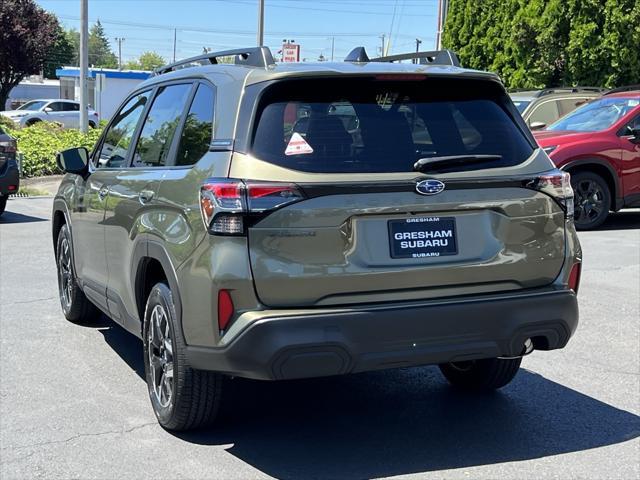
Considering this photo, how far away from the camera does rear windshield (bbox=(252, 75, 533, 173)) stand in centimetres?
402

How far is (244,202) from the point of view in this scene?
12.5 feet

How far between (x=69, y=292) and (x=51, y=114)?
32.0 metres

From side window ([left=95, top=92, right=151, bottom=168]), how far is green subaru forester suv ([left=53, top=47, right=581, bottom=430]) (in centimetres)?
92

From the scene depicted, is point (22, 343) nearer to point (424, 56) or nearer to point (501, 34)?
point (424, 56)

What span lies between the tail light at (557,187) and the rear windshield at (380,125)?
0.51ft

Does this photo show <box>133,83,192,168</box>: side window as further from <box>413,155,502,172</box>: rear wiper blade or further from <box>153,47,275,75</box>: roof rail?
<box>413,155,502,172</box>: rear wiper blade

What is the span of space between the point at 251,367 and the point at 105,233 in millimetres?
2038

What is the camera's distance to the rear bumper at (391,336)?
12.4 ft

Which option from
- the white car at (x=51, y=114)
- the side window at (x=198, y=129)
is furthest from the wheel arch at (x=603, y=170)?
the white car at (x=51, y=114)

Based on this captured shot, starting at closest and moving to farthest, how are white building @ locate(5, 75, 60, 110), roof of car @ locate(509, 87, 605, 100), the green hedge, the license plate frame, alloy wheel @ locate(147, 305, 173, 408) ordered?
the license plate frame, alloy wheel @ locate(147, 305, 173, 408), roof of car @ locate(509, 87, 605, 100), the green hedge, white building @ locate(5, 75, 60, 110)

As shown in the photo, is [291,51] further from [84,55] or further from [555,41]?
[555,41]

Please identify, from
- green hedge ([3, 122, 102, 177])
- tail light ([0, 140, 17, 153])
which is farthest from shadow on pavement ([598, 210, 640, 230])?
green hedge ([3, 122, 102, 177])

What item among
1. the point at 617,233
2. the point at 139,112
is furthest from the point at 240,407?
the point at 617,233

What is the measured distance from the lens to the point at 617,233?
11914mm
